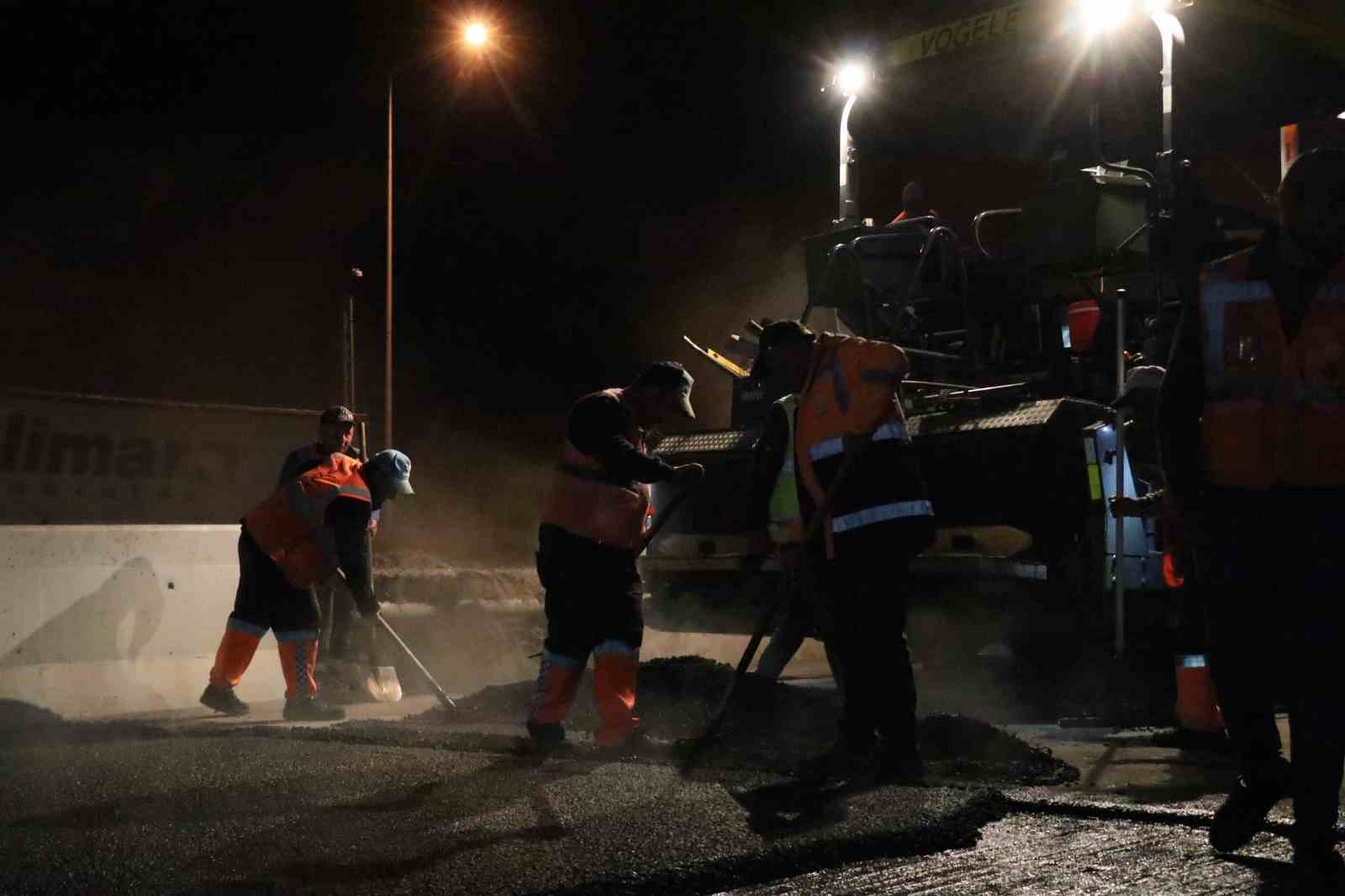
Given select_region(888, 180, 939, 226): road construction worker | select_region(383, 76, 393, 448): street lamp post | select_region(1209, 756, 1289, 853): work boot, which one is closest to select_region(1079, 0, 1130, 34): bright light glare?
select_region(888, 180, 939, 226): road construction worker

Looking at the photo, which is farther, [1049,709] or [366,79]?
[366,79]

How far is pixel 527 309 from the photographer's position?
30.0 meters

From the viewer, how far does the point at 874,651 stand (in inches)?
189

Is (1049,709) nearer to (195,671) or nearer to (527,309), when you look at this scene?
(195,671)

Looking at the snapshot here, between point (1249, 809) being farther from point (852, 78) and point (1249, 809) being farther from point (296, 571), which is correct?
point (852, 78)

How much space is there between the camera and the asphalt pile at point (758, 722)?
4980mm

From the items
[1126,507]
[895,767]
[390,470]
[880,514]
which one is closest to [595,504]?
[880,514]

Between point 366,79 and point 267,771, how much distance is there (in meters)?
23.7

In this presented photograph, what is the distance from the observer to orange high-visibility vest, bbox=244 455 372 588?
7.29 metres

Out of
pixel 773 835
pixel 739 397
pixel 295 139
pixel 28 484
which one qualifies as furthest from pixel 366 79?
pixel 773 835

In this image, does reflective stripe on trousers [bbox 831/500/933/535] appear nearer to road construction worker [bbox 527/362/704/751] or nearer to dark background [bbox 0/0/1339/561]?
road construction worker [bbox 527/362/704/751]

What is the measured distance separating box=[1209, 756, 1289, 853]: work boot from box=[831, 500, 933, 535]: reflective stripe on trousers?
1.52m

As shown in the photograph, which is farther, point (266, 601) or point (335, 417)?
point (335, 417)

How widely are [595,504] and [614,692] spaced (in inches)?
26.4
